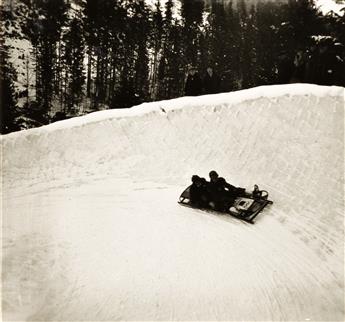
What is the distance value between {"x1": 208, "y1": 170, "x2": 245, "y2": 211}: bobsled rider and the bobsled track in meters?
0.34

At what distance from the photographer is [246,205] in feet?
28.9

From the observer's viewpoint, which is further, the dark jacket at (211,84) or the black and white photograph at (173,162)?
the dark jacket at (211,84)

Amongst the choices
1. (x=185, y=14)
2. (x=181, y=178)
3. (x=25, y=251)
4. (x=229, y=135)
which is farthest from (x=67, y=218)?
(x=185, y=14)

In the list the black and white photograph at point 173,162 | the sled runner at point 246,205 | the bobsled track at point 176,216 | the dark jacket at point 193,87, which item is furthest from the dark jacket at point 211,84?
the sled runner at point 246,205

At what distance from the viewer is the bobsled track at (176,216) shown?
6.68 meters

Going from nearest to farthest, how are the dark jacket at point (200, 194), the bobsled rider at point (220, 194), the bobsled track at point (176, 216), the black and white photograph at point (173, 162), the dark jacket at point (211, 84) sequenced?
the bobsled track at point (176, 216) → the black and white photograph at point (173, 162) → the bobsled rider at point (220, 194) → the dark jacket at point (200, 194) → the dark jacket at point (211, 84)

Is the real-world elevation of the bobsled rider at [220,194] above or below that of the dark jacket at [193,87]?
below

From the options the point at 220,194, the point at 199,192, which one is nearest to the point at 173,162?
the point at 199,192

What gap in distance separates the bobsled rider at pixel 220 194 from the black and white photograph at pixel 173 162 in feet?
0.10

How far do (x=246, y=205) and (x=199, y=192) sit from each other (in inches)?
40.3

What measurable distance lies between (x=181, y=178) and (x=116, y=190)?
65.9 inches

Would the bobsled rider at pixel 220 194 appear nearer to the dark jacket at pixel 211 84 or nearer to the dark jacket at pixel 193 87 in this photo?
the dark jacket at pixel 193 87

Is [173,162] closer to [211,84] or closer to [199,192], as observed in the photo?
[199,192]

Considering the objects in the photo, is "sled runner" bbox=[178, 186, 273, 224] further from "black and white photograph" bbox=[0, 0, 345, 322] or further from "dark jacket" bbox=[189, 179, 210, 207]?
"dark jacket" bbox=[189, 179, 210, 207]
